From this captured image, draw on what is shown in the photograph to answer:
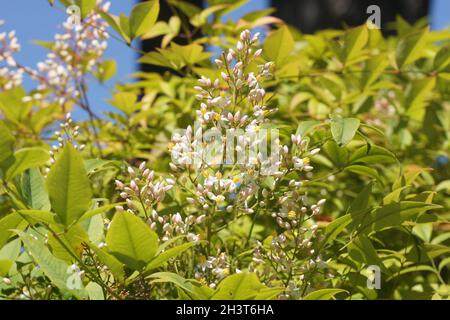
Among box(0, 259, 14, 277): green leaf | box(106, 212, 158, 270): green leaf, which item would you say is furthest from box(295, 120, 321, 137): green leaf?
box(0, 259, 14, 277): green leaf

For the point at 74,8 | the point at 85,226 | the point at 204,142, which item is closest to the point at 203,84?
the point at 204,142

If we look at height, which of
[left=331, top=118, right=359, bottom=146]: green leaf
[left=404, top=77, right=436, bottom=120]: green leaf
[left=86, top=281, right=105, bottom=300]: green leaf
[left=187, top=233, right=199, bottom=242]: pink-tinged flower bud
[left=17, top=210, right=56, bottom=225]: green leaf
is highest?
[left=331, top=118, right=359, bottom=146]: green leaf

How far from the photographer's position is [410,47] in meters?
1.67

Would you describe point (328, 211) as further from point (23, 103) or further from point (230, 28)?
point (23, 103)

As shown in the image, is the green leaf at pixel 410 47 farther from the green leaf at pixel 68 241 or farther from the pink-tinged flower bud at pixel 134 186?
the green leaf at pixel 68 241

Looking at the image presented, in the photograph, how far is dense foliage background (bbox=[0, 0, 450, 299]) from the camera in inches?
34.0

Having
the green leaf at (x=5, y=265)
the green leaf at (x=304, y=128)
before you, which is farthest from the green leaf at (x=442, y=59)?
the green leaf at (x=5, y=265)

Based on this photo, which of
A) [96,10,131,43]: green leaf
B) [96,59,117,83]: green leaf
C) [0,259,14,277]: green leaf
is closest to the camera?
[0,259,14,277]: green leaf

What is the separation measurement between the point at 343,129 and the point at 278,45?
1.45 feet

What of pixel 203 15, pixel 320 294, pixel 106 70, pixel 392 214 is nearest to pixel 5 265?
pixel 320 294

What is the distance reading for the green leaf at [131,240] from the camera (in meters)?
0.82

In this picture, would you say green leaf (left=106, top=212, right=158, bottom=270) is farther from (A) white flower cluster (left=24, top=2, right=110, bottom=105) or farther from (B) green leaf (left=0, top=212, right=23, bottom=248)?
(A) white flower cluster (left=24, top=2, right=110, bottom=105)

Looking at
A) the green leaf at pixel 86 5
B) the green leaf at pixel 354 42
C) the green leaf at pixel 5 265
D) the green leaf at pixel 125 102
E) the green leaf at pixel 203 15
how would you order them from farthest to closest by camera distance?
the green leaf at pixel 203 15 → the green leaf at pixel 125 102 → the green leaf at pixel 354 42 → the green leaf at pixel 86 5 → the green leaf at pixel 5 265

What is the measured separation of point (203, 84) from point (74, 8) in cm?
43
